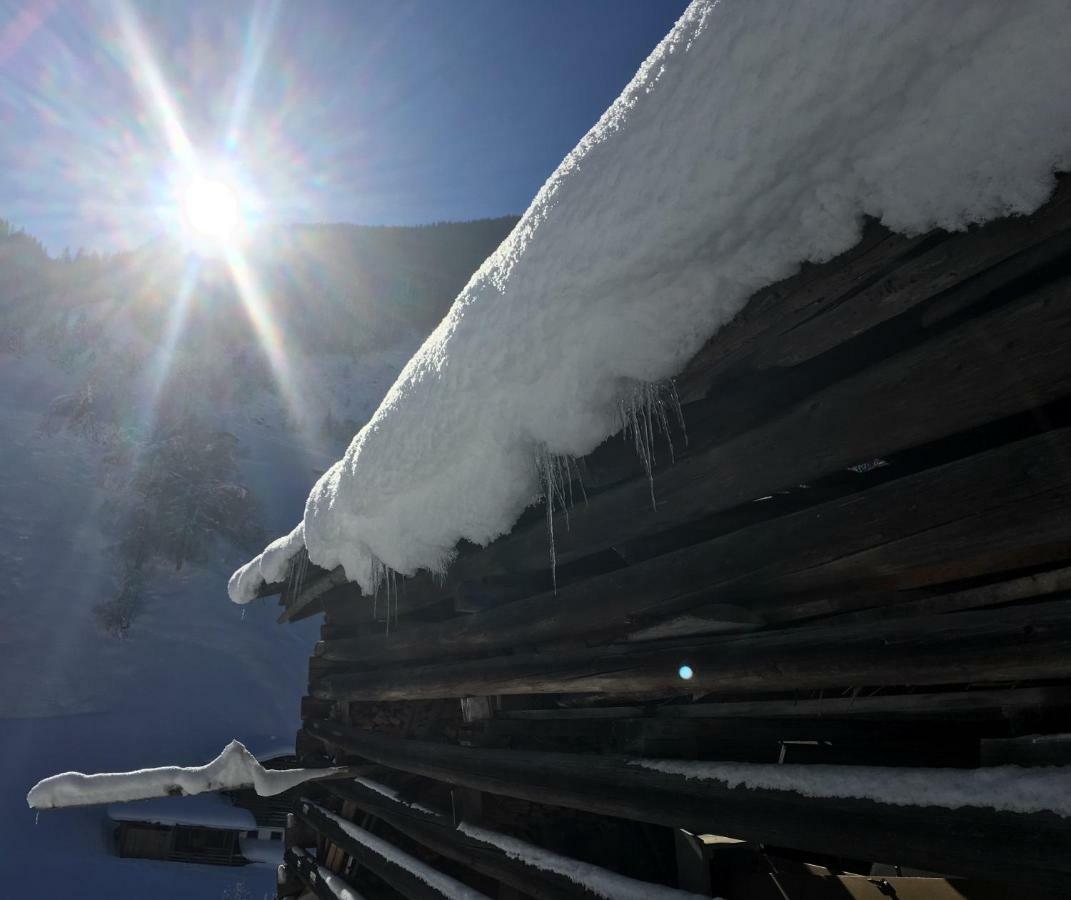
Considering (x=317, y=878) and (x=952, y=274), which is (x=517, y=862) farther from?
(x=317, y=878)

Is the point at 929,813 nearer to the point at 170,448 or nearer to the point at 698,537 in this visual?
the point at 698,537

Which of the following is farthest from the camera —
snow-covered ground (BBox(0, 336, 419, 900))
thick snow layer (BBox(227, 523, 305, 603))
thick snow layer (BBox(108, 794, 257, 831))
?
thick snow layer (BBox(108, 794, 257, 831))

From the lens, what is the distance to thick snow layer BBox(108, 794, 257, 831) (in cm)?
1316

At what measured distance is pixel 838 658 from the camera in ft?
4.71

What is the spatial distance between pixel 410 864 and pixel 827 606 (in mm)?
2716

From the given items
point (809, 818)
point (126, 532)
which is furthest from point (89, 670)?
point (809, 818)

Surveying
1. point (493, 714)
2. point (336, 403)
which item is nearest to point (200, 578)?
point (336, 403)

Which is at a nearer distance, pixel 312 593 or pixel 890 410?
pixel 890 410

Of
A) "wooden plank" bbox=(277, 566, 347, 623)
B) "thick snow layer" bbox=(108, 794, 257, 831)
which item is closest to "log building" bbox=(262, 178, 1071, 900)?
"wooden plank" bbox=(277, 566, 347, 623)

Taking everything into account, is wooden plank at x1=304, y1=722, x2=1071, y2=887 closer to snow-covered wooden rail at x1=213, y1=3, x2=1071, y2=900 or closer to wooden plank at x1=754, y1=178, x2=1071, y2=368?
snow-covered wooden rail at x1=213, y1=3, x2=1071, y2=900

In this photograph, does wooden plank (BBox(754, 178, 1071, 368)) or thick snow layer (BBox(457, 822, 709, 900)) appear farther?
thick snow layer (BBox(457, 822, 709, 900))

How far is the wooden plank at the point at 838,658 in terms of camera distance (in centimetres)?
115

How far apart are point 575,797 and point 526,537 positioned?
90cm

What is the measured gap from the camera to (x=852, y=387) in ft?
4.66
